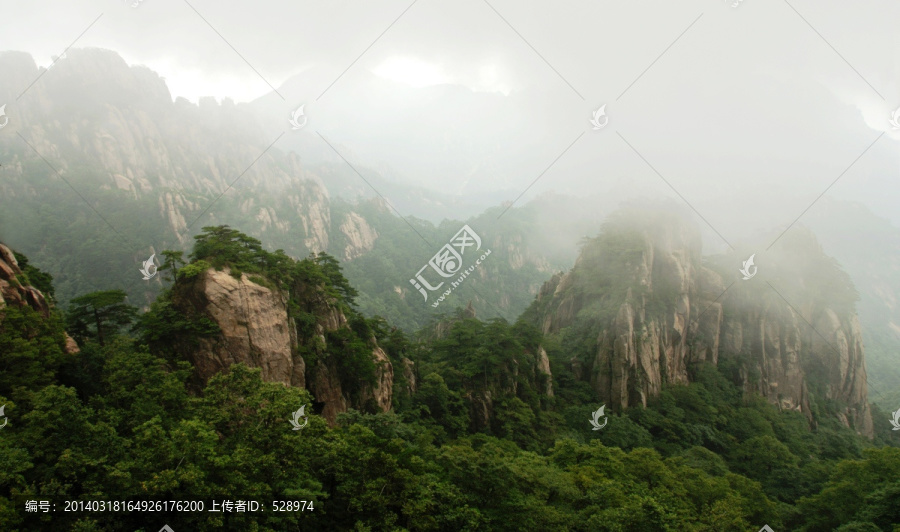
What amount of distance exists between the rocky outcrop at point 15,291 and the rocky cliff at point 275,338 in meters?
4.15

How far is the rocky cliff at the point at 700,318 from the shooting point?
3972 cm

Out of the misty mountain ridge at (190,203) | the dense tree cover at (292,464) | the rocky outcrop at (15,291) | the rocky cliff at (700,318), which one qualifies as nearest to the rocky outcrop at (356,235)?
the misty mountain ridge at (190,203)

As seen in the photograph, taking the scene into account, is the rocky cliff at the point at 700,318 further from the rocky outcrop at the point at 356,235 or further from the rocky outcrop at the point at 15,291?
the rocky outcrop at the point at 356,235

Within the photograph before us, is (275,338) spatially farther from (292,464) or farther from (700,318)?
(700,318)

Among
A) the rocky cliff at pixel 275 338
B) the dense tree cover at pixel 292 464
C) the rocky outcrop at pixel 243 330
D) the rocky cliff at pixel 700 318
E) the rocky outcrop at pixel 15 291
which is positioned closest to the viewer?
the dense tree cover at pixel 292 464

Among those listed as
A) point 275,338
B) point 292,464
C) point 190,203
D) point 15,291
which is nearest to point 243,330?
point 275,338

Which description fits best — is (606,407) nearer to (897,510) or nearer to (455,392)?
(455,392)

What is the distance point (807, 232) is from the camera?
174 feet

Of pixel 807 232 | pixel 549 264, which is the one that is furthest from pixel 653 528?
pixel 549 264

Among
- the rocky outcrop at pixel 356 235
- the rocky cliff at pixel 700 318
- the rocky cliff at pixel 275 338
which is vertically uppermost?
the rocky outcrop at pixel 356 235

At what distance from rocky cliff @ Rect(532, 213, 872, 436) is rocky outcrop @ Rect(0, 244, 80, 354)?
115 ft

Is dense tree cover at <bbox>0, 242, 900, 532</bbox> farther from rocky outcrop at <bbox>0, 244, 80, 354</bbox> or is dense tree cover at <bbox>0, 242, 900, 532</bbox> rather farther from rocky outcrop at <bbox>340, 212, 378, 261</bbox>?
rocky outcrop at <bbox>340, 212, 378, 261</bbox>

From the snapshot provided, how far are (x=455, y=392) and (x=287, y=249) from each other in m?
61.6

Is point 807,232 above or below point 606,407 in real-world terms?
above
